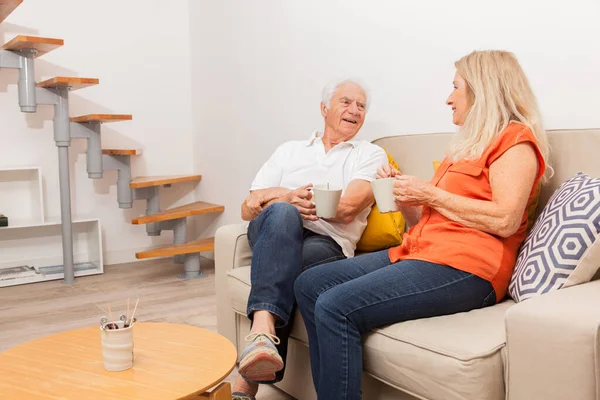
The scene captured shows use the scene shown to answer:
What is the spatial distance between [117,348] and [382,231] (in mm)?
1119

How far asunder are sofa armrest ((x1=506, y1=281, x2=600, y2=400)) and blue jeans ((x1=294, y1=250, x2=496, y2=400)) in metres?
0.31

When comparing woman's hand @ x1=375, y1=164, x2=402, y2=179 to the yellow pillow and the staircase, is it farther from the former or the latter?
the staircase

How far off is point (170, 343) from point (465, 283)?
0.76 metres

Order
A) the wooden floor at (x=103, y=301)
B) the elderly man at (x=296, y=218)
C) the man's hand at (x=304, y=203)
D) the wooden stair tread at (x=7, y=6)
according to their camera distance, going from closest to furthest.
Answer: the elderly man at (x=296, y=218)
the man's hand at (x=304, y=203)
the wooden floor at (x=103, y=301)
the wooden stair tread at (x=7, y=6)

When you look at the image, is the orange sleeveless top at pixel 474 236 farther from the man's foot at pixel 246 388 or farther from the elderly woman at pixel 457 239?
the man's foot at pixel 246 388

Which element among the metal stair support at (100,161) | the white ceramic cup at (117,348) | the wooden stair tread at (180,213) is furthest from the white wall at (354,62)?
the white ceramic cup at (117,348)

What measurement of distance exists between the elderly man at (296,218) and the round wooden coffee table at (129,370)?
196 millimetres

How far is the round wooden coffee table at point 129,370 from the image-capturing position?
1.32m

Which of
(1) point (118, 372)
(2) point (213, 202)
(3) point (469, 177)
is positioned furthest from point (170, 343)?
(2) point (213, 202)

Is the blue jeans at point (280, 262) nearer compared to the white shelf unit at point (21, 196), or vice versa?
the blue jeans at point (280, 262)

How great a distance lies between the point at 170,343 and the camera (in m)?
1.60

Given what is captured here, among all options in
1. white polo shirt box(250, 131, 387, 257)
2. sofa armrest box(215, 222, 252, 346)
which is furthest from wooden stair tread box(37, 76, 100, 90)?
sofa armrest box(215, 222, 252, 346)

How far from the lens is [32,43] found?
3.40 meters

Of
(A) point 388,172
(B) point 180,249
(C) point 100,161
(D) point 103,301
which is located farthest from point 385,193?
(C) point 100,161
